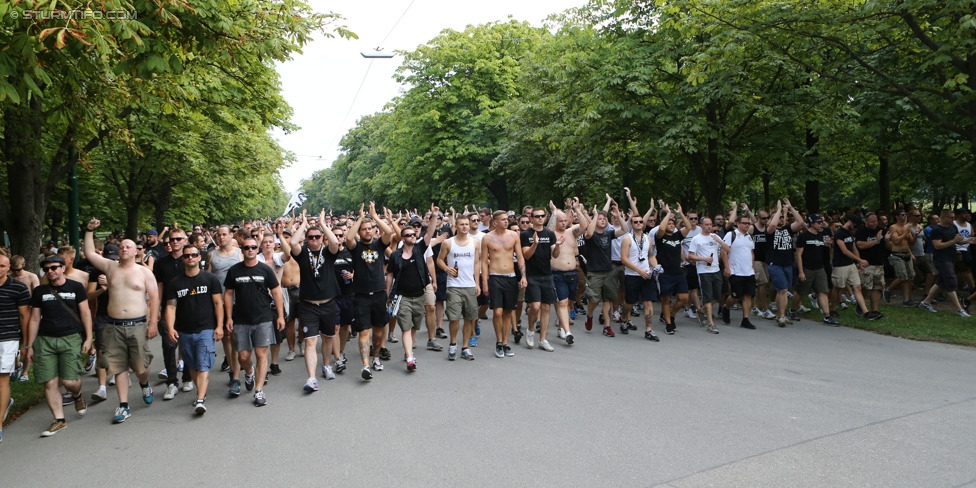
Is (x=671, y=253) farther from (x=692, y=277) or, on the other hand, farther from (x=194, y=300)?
(x=194, y=300)

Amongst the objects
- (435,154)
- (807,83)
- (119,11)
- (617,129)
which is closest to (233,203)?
(435,154)

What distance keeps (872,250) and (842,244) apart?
130 centimetres

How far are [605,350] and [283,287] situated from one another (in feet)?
14.8

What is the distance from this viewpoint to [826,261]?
492 inches

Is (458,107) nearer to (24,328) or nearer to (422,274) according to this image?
(422,274)

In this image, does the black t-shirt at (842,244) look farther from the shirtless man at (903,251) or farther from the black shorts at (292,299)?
the black shorts at (292,299)

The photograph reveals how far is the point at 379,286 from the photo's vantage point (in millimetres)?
8164

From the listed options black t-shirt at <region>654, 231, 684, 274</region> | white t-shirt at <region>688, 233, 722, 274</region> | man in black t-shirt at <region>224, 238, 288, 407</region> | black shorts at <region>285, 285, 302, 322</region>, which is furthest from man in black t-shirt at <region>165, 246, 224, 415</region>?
white t-shirt at <region>688, 233, 722, 274</region>

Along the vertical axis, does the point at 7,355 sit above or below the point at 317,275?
below

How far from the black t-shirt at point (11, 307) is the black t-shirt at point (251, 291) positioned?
1862 millimetres

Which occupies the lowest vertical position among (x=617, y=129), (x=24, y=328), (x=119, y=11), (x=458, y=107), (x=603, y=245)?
(x=24, y=328)

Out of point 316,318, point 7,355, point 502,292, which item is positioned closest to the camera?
point 7,355

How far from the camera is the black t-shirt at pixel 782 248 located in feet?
36.7

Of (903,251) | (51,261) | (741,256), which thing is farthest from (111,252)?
(903,251)
